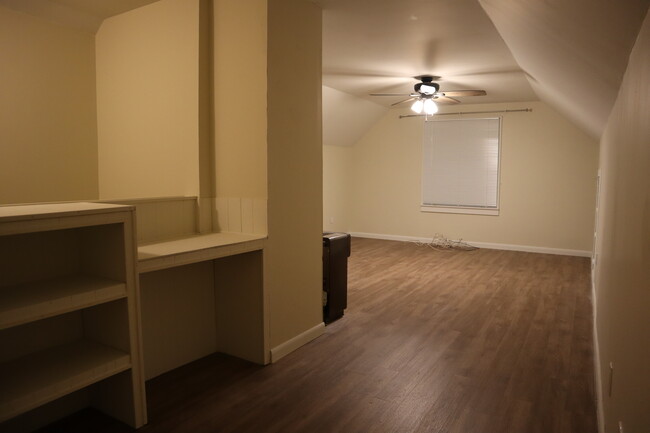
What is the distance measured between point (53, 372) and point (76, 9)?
2700mm

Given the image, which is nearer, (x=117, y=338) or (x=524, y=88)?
(x=117, y=338)

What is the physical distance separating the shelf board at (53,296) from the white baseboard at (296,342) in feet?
4.09

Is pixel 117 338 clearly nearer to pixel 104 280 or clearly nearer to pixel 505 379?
pixel 104 280

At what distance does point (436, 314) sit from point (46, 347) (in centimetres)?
305

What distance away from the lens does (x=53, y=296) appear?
76.2 inches

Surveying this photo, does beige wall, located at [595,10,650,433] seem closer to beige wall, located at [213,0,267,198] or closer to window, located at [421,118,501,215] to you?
beige wall, located at [213,0,267,198]

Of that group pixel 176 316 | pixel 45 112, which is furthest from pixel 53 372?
pixel 45 112

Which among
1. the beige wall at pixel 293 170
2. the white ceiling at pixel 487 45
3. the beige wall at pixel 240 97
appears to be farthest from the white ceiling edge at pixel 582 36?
the beige wall at pixel 240 97

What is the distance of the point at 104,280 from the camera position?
218 centimetres

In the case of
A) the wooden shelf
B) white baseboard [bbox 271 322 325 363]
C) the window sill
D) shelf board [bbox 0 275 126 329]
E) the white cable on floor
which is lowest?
white baseboard [bbox 271 322 325 363]

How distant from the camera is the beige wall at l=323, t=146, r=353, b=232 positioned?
8.11 metres

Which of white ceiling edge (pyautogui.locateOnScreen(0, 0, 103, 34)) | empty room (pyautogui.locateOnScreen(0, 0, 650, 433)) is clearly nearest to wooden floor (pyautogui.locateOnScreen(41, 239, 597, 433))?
empty room (pyautogui.locateOnScreen(0, 0, 650, 433))

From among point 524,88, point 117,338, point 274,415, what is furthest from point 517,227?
point 117,338

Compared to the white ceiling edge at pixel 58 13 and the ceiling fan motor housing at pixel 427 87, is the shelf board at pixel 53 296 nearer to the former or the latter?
the white ceiling edge at pixel 58 13
